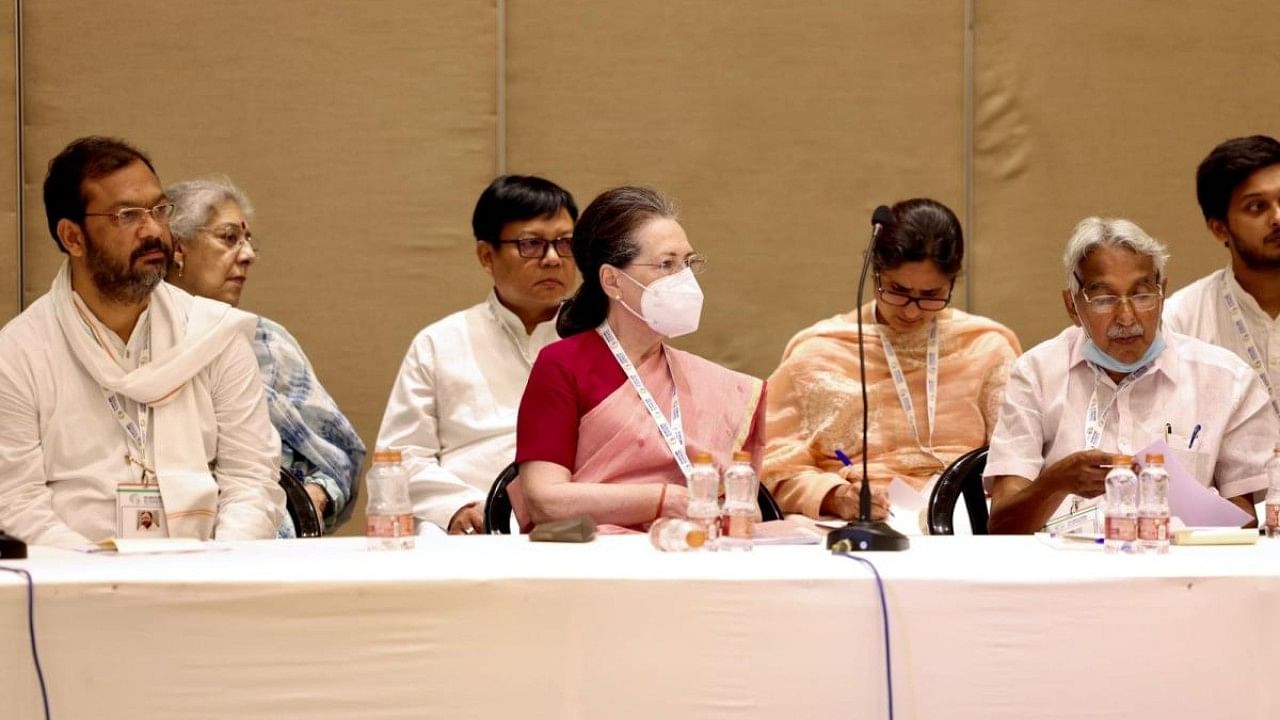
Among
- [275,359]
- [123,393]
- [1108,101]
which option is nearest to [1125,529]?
[123,393]

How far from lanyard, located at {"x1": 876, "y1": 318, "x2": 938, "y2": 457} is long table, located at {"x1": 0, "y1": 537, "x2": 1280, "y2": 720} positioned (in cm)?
207

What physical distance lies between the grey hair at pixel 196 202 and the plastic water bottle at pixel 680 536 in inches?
103

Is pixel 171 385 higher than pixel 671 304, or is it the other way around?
pixel 671 304

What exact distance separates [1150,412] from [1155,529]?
103 centimetres

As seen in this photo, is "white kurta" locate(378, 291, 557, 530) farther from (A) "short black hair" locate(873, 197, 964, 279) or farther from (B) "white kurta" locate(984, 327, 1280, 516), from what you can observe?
(B) "white kurta" locate(984, 327, 1280, 516)

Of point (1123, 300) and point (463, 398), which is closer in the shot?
point (1123, 300)

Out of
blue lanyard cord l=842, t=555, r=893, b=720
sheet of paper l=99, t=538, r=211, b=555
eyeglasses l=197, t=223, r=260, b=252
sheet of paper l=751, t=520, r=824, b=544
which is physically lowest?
blue lanyard cord l=842, t=555, r=893, b=720

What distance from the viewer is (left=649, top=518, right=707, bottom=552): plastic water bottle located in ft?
8.40

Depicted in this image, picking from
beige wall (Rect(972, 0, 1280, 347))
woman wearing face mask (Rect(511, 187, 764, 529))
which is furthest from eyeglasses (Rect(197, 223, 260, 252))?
beige wall (Rect(972, 0, 1280, 347))

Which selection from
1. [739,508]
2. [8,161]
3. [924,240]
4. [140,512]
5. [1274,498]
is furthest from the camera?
[8,161]

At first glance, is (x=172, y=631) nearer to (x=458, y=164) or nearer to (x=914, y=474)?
(x=914, y=474)

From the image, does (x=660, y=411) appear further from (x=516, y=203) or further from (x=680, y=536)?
(x=516, y=203)

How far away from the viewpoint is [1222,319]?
435cm

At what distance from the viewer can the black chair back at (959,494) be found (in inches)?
144
